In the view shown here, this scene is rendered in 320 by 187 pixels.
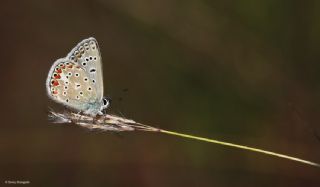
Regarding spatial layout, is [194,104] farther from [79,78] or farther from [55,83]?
[55,83]

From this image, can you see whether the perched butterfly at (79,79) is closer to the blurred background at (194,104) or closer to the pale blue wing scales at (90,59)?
the pale blue wing scales at (90,59)

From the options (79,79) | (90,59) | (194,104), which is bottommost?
(194,104)

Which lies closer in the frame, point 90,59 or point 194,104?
point 90,59

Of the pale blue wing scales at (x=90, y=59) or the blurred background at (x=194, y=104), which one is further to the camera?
the blurred background at (x=194, y=104)

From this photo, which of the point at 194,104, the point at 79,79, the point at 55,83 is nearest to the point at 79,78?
the point at 79,79

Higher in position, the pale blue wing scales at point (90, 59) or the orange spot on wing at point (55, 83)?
the pale blue wing scales at point (90, 59)

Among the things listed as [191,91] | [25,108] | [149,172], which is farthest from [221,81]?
[25,108]

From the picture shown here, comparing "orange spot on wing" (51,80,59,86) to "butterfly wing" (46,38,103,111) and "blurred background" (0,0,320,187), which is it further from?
"blurred background" (0,0,320,187)

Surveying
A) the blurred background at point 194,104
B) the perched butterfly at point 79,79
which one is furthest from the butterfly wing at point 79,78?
the blurred background at point 194,104

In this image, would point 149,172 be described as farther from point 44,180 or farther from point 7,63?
point 7,63
